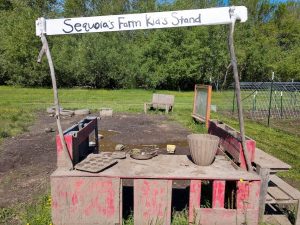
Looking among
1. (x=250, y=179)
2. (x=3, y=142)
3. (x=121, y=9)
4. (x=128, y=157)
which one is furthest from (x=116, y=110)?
(x=121, y=9)

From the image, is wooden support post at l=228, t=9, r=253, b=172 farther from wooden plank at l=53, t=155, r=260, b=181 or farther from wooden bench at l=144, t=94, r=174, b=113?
wooden bench at l=144, t=94, r=174, b=113

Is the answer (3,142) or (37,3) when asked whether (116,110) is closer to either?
(3,142)

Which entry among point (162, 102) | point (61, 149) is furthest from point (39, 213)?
point (162, 102)

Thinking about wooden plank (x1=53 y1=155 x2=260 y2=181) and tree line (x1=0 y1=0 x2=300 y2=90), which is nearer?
wooden plank (x1=53 y1=155 x2=260 y2=181)

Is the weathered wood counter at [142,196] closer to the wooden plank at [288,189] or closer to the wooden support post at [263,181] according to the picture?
the wooden support post at [263,181]

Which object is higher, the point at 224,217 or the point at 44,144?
the point at 224,217

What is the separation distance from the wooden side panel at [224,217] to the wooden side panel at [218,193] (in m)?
0.08

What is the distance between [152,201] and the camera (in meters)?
3.99

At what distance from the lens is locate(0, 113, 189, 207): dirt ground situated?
578cm

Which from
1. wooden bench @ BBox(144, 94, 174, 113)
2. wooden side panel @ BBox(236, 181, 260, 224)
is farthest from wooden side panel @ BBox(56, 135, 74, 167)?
wooden bench @ BBox(144, 94, 174, 113)

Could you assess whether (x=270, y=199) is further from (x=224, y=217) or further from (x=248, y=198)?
(x=224, y=217)

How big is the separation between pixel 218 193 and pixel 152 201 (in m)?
0.81

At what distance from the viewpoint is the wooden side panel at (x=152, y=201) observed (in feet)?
13.1

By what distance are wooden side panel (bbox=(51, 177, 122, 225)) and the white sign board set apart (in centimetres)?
182
